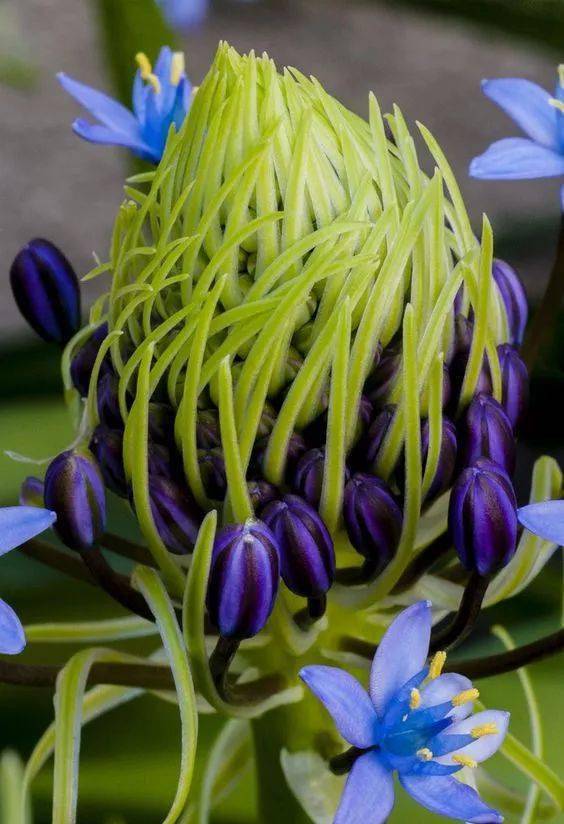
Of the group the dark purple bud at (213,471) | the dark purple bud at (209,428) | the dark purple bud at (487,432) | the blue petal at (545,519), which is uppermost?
the dark purple bud at (487,432)

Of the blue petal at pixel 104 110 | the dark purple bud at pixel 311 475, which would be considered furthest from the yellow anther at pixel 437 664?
the blue petal at pixel 104 110

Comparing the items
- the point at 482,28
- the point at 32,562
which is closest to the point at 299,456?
the point at 32,562

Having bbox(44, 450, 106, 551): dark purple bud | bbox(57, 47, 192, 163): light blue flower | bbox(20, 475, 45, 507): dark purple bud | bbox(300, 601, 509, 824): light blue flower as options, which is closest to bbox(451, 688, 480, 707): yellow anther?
bbox(300, 601, 509, 824): light blue flower

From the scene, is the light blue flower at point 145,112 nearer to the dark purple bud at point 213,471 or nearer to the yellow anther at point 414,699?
the dark purple bud at point 213,471

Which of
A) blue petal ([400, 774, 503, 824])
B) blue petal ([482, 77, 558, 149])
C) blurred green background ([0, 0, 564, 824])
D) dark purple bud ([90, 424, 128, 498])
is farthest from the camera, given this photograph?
blurred green background ([0, 0, 564, 824])

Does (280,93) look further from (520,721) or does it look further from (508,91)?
(520,721)

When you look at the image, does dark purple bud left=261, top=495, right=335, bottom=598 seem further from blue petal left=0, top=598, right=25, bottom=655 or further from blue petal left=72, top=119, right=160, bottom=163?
blue petal left=72, top=119, right=160, bottom=163
